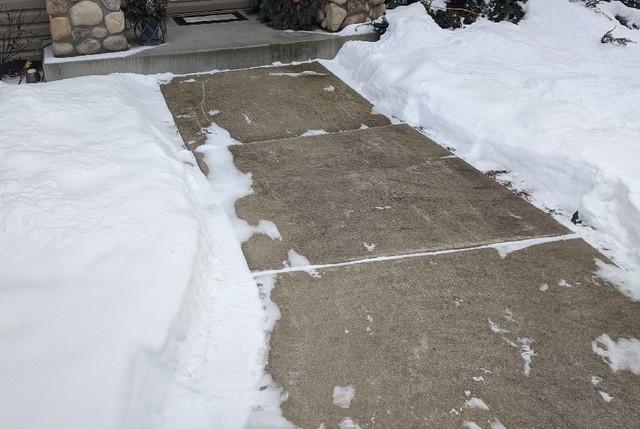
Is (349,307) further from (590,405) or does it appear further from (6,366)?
(6,366)

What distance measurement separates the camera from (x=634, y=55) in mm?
5828

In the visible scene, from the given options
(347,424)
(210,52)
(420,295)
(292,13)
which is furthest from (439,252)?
(292,13)

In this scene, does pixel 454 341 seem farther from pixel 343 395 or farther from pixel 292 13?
pixel 292 13

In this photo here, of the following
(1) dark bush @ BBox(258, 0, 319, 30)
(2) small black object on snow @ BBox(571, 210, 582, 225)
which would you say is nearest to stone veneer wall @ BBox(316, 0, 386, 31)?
(1) dark bush @ BBox(258, 0, 319, 30)

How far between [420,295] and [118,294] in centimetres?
130

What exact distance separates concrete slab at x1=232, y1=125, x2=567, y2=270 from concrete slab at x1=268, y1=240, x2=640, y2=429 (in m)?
0.19

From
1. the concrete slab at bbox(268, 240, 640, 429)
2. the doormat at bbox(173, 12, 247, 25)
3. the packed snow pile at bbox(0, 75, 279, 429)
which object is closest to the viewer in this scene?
the packed snow pile at bbox(0, 75, 279, 429)

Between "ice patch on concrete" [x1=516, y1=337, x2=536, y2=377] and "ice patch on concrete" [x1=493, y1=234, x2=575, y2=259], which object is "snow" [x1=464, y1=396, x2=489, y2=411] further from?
"ice patch on concrete" [x1=493, y1=234, x2=575, y2=259]

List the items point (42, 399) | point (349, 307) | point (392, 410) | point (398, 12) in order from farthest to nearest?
point (398, 12), point (349, 307), point (392, 410), point (42, 399)

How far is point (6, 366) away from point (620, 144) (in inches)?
135

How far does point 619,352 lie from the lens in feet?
8.21

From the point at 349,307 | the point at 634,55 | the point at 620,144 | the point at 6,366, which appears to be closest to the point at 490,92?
the point at 620,144

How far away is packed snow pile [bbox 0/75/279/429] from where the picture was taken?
2066mm

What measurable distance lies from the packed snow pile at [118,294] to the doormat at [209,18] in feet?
11.3
